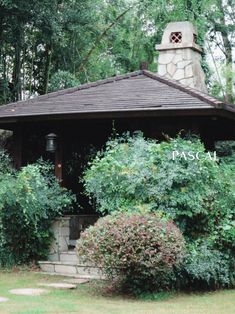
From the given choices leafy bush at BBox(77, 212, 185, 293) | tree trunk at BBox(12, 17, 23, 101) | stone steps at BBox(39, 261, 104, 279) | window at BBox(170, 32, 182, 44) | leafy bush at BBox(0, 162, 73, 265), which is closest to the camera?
leafy bush at BBox(77, 212, 185, 293)

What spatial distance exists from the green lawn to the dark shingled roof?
3398mm

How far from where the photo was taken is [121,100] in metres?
11.3

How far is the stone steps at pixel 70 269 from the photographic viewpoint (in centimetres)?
990

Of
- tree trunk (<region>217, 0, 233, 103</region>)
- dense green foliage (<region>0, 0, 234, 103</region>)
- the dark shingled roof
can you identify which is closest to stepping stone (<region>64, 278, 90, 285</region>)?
the dark shingled roof

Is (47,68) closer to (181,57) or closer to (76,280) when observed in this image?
(181,57)

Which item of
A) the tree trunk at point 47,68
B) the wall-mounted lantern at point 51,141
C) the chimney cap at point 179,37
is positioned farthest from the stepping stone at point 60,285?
the tree trunk at point 47,68

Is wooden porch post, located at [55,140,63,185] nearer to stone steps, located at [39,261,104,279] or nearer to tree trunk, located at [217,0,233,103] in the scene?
stone steps, located at [39,261,104,279]

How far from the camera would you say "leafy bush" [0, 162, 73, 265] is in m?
10.2

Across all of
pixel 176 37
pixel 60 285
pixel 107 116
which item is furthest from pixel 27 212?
pixel 176 37

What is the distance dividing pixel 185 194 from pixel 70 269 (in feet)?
8.72

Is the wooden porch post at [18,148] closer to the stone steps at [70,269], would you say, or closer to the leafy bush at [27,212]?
the leafy bush at [27,212]

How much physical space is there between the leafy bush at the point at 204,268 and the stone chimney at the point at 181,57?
5.98 meters

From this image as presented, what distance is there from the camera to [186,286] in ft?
29.3

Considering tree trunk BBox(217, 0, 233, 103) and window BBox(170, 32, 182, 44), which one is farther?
tree trunk BBox(217, 0, 233, 103)
